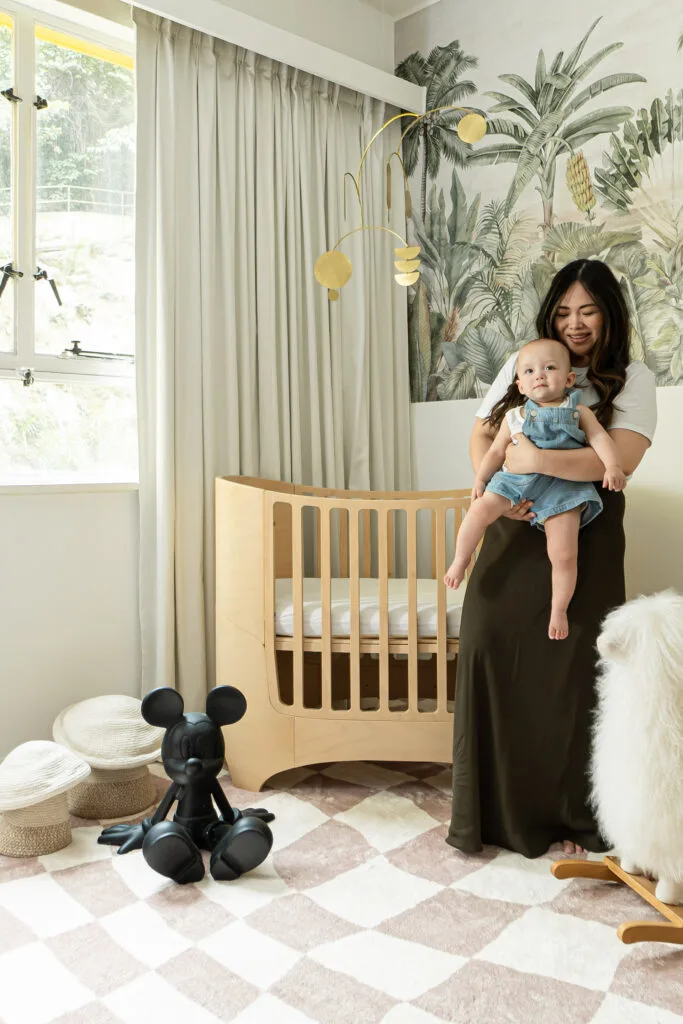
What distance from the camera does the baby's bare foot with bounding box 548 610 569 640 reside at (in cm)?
180

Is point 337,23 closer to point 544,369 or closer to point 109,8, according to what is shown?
point 109,8

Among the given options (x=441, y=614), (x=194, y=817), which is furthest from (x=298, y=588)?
A: (x=194, y=817)

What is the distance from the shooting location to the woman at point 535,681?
1832 mm

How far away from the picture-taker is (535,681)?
1.84m

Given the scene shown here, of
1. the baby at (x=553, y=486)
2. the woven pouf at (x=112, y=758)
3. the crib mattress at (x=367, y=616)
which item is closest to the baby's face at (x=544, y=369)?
the baby at (x=553, y=486)

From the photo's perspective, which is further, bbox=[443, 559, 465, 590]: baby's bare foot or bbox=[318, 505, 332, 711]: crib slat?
bbox=[318, 505, 332, 711]: crib slat

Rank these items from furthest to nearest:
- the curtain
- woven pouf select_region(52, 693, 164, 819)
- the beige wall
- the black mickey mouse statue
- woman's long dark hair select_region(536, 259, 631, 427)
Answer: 1. the curtain
2. the beige wall
3. woven pouf select_region(52, 693, 164, 819)
4. woman's long dark hair select_region(536, 259, 631, 427)
5. the black mickey mouse statue

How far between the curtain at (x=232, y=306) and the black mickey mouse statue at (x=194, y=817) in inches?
27.7

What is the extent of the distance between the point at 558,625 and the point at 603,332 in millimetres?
689

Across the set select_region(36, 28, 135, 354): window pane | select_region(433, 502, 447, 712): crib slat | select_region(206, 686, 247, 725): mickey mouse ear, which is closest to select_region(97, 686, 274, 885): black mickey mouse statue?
select_region(206, 686, 247, 725): mickey mouse ear

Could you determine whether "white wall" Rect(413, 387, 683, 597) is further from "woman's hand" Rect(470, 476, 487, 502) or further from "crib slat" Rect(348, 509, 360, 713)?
"crib slat" Rect(348, 509, 360, 713)

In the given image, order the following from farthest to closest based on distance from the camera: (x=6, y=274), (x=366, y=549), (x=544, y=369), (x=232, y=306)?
(x=366, y=549) → (x=232, y=306) → (x=6, y=274) → (x=544, y=369)

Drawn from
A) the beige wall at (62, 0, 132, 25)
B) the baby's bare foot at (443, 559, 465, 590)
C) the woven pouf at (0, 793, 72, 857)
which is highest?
the beige wall at (62, 0, 132, 25)

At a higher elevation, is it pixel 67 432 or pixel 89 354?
pixel 89 354
